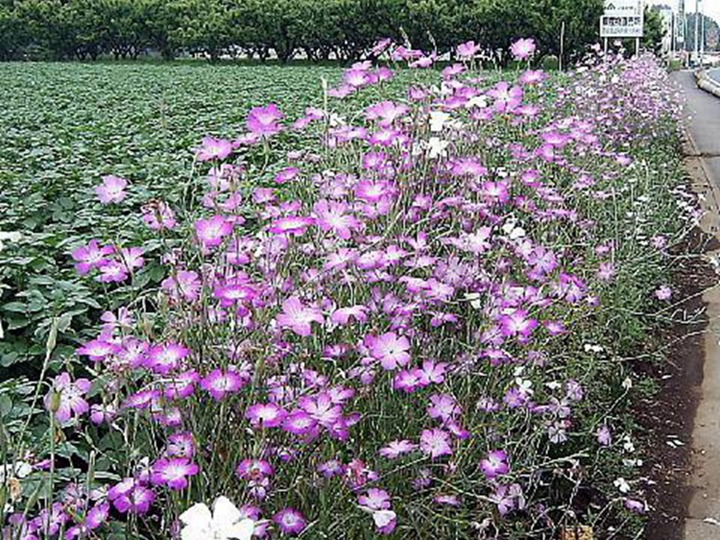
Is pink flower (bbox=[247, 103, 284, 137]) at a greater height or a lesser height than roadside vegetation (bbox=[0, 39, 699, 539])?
greater

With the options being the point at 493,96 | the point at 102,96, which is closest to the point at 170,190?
the point at 493,96

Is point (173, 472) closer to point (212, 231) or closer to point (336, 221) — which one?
point (212, 231)

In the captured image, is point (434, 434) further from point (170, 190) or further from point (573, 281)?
point (170, 190)

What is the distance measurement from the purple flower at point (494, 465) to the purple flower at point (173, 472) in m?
0.68

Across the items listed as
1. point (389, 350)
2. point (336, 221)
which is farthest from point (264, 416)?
point (336, 221)

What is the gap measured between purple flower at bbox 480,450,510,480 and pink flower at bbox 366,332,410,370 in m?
0.34

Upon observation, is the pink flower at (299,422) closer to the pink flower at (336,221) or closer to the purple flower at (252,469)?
the purple flower at (252,469)

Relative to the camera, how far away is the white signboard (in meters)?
11.5

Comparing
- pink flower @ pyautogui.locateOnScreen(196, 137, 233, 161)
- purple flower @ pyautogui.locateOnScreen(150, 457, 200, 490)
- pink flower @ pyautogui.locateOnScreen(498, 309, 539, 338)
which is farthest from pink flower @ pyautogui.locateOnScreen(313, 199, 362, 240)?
purple flower @ pyautogui.locateOnScreen(150, 457, 200, 490)

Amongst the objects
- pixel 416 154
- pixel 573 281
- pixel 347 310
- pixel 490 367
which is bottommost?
pixel 490 367

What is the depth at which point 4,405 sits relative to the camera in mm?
1730

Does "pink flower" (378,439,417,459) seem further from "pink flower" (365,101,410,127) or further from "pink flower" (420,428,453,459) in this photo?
"pink flower" (365,101,410,127)

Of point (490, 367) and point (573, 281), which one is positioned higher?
point (573, 281)

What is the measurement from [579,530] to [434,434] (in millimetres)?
739
